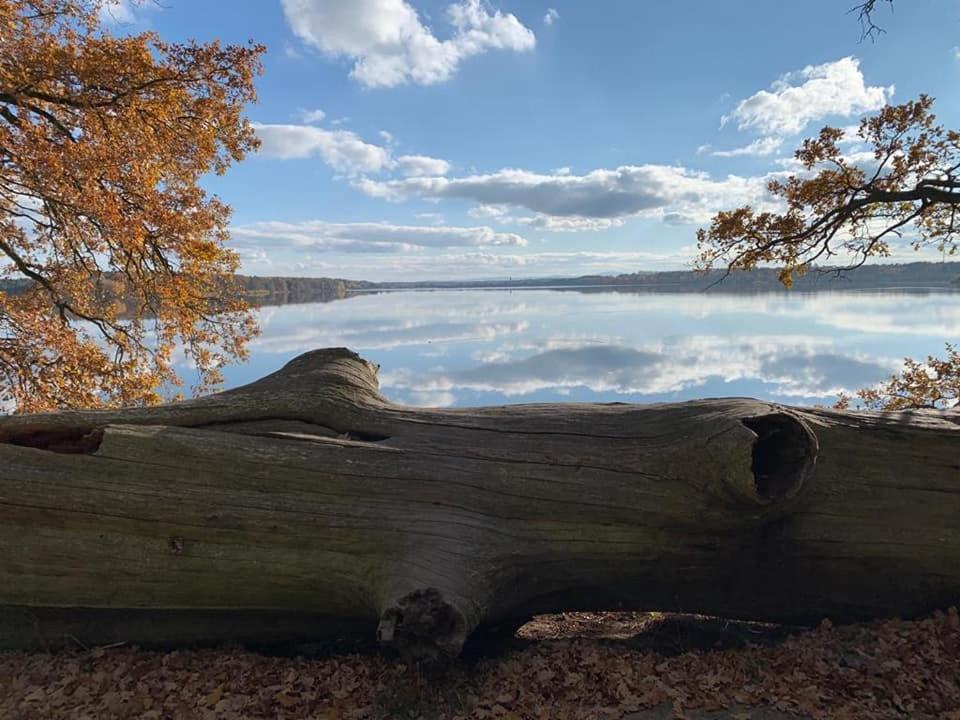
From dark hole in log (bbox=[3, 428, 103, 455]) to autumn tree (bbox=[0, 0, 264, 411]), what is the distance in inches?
230

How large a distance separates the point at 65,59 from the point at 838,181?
43.2ft

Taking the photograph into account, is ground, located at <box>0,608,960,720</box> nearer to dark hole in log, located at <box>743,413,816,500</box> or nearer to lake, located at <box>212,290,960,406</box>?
dark hole in log, located at <box>743,413,816,500</box>

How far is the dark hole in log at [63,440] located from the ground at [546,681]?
1.75 m

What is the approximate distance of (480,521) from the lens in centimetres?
473

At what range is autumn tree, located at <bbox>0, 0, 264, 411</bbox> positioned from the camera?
31.9ft

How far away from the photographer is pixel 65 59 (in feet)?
31.1

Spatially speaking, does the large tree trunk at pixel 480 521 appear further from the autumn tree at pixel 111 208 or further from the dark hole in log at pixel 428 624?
the autumn tree at pixel 111 208

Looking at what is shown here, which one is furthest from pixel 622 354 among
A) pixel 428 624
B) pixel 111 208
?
pixel 428 624

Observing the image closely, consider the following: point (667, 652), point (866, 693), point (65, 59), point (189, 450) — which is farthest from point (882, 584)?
point (65, 59)

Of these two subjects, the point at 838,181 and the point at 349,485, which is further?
the point at 838,181

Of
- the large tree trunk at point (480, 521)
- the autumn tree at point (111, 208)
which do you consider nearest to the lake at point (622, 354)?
the autumn tree at point (111, 208)

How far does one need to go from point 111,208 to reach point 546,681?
10.6 m

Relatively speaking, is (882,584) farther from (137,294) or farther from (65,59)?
(137,294)

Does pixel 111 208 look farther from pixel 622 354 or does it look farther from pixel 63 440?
pixel 622 354
